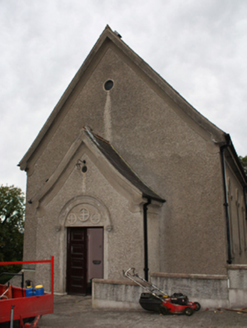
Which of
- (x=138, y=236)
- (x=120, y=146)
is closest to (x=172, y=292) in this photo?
(x=138, y=236)

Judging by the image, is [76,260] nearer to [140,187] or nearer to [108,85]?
[140,187]

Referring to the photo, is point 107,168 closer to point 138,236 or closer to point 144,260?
point 138,236

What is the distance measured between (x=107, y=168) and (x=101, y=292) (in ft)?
11.9

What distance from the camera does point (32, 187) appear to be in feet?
45.8

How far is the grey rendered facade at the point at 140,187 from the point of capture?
9969 mm

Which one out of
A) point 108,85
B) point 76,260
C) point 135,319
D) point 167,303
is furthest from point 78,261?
point 108,85

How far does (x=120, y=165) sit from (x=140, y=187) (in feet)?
4.50

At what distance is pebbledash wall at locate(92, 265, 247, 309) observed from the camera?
27.1 feet

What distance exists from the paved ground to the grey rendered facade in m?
1.61

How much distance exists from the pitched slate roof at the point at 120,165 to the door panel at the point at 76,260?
235 centimetres

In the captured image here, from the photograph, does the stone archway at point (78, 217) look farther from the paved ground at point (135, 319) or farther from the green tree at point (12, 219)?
the green tree at point (12, 219)

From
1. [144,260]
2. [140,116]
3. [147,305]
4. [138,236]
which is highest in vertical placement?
[140,116]

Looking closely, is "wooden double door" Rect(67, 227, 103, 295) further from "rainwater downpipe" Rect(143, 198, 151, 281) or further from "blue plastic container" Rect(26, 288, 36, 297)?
"blue plastic container" Rect(26, 288, 36, 297)

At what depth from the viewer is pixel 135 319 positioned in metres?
7.66
